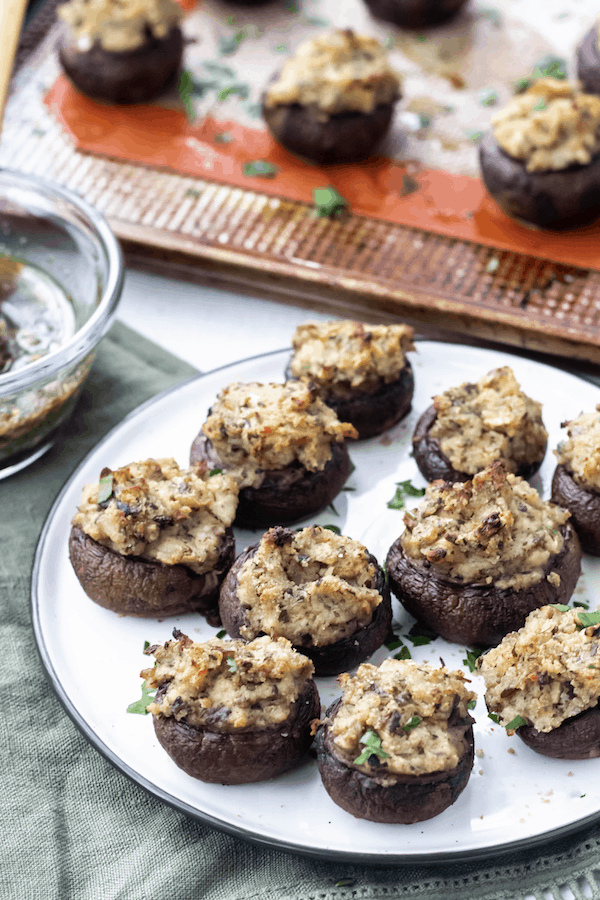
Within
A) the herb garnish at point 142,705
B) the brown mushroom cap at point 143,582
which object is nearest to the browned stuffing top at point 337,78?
the brown mushroom cap at point 143,582

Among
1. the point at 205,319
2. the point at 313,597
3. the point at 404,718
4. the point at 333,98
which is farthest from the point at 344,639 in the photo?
the point at 333,98

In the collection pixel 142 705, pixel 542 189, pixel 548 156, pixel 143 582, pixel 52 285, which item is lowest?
pixel 52 285

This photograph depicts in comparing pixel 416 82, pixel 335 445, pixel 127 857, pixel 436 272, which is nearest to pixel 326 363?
pixel 335 445

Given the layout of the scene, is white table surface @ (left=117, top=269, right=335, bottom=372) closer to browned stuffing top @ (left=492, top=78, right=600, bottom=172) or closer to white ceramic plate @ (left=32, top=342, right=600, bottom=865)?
white ceramic plate @ (left=32, top=342, right=600, bottom=865)

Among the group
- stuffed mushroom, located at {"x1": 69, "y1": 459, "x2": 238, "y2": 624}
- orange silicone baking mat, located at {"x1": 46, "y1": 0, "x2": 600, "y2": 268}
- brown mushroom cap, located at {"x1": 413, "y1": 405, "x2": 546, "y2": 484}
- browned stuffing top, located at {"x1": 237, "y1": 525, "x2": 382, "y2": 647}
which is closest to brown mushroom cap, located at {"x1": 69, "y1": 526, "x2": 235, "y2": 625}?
stuffed mushroom, located at {"x1": 69, "y1": 459, "x2": 238, "y2": 624}

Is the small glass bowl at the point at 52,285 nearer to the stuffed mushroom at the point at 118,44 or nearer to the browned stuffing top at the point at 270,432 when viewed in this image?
the browned stuffing top at the point at 270,432

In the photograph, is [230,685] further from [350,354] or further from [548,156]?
[548,156]
